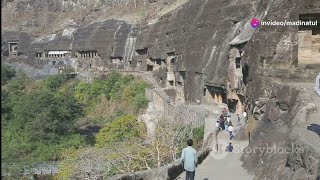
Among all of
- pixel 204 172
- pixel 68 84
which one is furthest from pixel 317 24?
pixel 68 84

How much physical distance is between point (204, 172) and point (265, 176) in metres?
2.32

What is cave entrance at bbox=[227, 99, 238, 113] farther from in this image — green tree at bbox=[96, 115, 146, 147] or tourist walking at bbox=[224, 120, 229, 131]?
green tree at bbox=[96, 115, 146, 147]

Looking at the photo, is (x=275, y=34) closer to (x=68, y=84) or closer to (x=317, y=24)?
(x=317, y=24)

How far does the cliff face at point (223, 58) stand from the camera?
421 inches

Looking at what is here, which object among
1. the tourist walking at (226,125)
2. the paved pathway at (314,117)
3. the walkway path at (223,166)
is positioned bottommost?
the walkway path at (223,166)

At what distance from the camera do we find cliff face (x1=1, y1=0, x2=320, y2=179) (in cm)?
1069

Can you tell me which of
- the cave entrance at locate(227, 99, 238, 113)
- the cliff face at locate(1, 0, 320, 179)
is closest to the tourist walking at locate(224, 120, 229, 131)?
the cliff face at locate(1, 0, 320, 179)

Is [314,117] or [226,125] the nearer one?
[314,117]

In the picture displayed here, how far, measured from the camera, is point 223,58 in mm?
26562

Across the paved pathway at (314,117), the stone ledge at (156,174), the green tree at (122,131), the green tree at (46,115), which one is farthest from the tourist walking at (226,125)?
the green tree at (46,115)

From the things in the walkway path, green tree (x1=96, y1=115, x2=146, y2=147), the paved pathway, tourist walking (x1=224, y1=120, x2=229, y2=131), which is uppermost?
the paved pathway

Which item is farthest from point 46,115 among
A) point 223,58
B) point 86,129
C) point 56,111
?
point 223,58

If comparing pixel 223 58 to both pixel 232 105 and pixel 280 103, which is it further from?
pixel 280 103

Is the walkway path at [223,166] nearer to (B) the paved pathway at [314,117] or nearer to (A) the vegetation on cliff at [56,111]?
(B) the paved pathway at [314,117]
